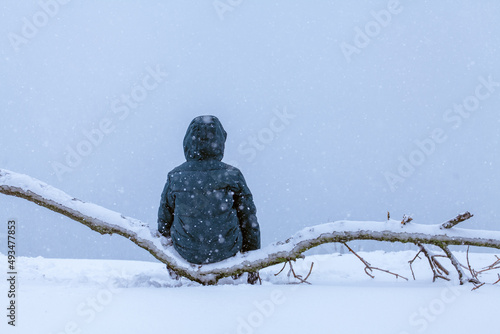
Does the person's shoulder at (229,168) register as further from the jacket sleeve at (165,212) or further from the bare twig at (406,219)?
the bare twig at (406,219)

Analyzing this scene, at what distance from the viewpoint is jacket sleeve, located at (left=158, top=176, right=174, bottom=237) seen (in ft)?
13.1

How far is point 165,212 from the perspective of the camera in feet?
13.2

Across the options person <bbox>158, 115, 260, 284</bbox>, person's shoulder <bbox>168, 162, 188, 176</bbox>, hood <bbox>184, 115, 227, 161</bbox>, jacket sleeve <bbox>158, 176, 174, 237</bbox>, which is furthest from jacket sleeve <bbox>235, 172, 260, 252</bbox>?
jacket sleeve <bbox>158, 176, 174, 237</bbox>

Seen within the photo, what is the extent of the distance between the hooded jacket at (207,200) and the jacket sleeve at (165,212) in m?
0.08

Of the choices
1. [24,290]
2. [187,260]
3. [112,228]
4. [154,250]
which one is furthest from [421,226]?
[24,290]

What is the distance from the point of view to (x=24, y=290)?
308 centimetres

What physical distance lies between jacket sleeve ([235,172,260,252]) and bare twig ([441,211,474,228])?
5.71 ft

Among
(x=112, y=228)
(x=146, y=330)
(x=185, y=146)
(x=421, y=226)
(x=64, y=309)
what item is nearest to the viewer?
(x=146, y=330)

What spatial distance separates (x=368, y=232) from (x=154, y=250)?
6.66 ft

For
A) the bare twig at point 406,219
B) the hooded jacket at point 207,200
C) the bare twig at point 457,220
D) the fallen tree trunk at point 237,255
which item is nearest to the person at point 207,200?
the hooded jacket at point 207,200

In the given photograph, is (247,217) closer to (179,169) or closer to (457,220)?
(179,169)

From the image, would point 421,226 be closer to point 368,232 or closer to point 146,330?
point 368,232

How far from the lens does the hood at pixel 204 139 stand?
12.4ft

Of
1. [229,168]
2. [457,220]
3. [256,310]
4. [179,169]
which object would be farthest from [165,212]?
[457,220]
